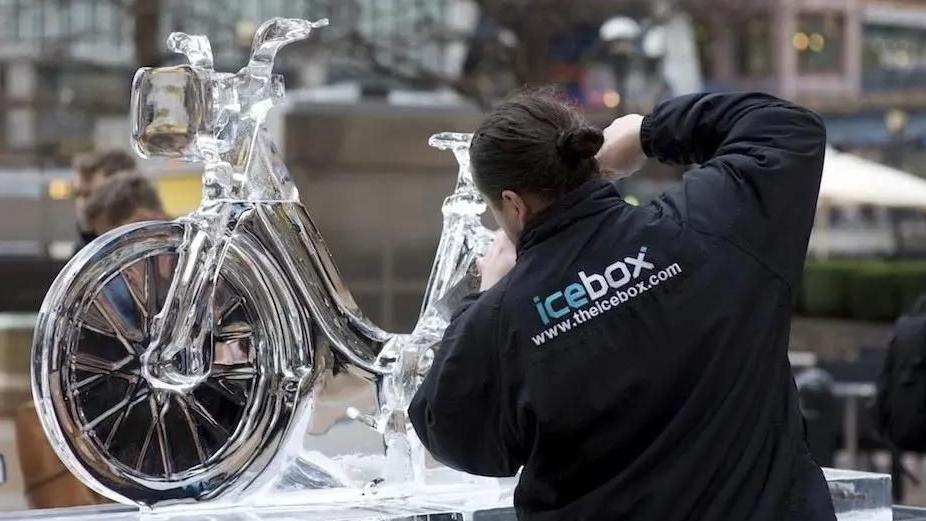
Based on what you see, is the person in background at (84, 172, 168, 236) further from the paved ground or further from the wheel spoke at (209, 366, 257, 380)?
the wheel spoke at (209, 366, 257, 380)

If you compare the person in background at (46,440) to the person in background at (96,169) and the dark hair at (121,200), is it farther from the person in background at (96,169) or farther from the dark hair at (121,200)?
the person in background at (96,169)

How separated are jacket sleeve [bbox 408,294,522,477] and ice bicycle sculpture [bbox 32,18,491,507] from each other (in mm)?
743

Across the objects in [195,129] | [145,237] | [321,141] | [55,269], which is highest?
[195,129]

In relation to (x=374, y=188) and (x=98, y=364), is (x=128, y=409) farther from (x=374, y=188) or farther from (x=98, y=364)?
(x=374, y=188)

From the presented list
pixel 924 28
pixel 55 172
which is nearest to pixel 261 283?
pixel 55 172

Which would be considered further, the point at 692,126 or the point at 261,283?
the point at 261,283

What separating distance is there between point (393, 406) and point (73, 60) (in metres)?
21.8

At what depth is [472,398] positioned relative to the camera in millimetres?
2145

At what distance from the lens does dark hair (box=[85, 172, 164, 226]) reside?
432 centimetres

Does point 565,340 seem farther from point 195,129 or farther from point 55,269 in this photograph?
point 55,269

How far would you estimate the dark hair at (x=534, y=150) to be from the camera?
2.17 meters

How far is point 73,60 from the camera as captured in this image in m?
23.7

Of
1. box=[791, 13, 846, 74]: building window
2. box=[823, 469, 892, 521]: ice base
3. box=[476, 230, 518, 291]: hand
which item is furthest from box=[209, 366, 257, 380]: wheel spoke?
box=[791, 13, 846, 74]: building window

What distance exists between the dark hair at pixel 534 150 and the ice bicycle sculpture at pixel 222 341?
76cm
